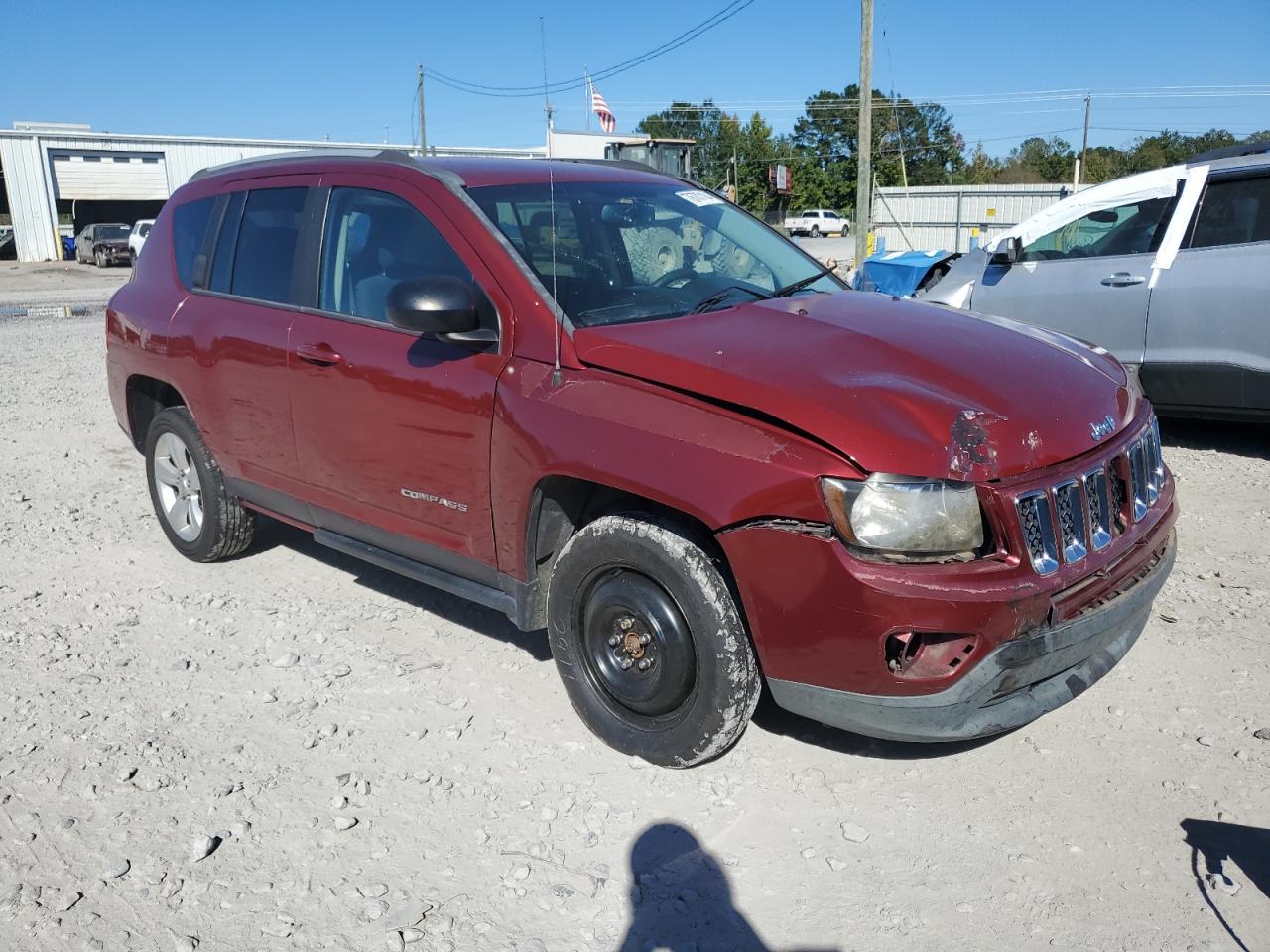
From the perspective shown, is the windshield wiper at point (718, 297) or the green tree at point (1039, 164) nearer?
the windshield wiper at point (718, 297)

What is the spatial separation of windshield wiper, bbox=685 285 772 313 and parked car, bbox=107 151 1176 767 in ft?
0.08

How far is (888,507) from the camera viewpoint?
2.71 m

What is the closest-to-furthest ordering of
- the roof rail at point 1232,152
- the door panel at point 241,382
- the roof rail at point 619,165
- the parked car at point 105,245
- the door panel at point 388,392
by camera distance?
the door panel at point 388,392 < the door panel at point 241,382 < the roof rail at point 619,165 < the roof rail at point 1232,152 < the parked car at point 105,245

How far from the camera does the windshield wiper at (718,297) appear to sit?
3670 millimetres

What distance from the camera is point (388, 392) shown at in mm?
3801

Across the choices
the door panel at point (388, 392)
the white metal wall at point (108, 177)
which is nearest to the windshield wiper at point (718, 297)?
the door panel at point (388, 392)

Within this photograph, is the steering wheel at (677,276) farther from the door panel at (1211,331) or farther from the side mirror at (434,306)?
the door panel at (1211,331)

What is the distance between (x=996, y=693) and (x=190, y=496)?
4136 millimetres

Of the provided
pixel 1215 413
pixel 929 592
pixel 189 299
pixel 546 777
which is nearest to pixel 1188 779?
pixel 929 592

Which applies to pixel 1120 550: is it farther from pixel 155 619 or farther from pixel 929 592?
pixel 155 619

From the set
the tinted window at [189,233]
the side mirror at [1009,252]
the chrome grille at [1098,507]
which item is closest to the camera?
the chrome grille at [1098,507]

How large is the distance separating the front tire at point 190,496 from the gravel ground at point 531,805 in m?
0.52

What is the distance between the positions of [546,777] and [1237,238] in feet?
18.7

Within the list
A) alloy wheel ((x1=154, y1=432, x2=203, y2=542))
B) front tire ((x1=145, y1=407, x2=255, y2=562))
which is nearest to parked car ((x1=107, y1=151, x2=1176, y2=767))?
front tire ((x1=145, y1=407, x2=255, y2=562))
